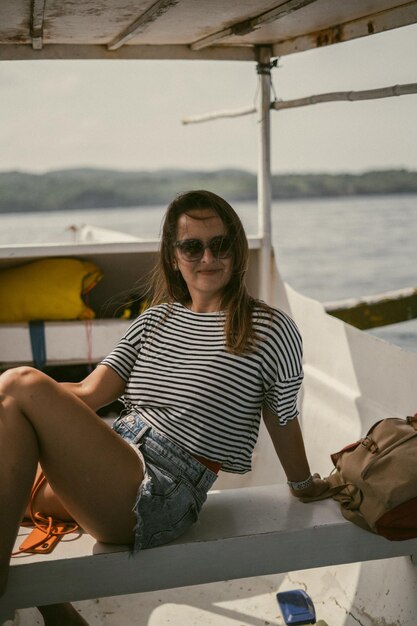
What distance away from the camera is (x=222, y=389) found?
2.23 meters

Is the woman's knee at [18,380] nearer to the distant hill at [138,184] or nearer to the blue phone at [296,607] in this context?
the blue phone at [296,607]

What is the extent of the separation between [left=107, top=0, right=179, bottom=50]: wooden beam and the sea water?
1163 cm

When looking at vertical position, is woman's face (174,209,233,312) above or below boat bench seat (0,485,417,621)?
above

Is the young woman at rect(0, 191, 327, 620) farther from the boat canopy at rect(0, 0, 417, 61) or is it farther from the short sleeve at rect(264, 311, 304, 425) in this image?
the boat canopy at rect(0, 0, 417, 61)

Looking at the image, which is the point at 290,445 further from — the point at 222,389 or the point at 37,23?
the point at 37,23

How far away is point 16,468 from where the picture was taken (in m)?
1.95

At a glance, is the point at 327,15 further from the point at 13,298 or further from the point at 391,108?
the point at 391,108

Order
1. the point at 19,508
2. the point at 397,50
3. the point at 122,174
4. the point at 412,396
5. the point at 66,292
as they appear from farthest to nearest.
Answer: the point at 122,174, the point at 397,50, the point at 66,292, the point at 412,396, the point at 19,508

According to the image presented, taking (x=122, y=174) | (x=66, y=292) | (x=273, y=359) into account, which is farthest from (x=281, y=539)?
(x=122, y=174)

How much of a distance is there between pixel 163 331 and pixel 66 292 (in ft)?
5.08

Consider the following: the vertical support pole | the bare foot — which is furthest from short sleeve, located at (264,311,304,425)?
the vertical support pole

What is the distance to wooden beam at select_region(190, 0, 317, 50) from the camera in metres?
2.64

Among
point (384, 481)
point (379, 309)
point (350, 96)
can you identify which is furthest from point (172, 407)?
point (379, 309)

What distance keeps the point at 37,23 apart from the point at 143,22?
362 millimetres
